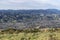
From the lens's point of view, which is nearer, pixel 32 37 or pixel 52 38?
pixel 52 38

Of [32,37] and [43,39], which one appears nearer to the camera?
[43,39]

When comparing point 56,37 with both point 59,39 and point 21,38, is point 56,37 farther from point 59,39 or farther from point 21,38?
point 21,38

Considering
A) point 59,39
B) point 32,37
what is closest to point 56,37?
point 59,39

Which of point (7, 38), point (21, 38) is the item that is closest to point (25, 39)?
point (21, 38)

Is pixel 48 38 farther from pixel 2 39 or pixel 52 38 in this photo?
pixel 2 39

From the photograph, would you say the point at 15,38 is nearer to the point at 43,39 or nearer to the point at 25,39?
the point at 25,39

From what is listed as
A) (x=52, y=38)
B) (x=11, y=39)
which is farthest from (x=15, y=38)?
(x=52, y=38)
